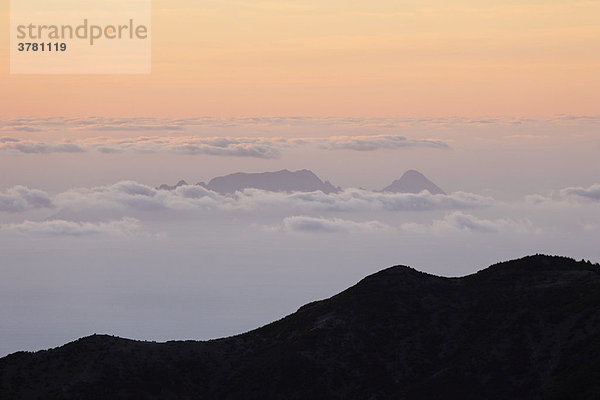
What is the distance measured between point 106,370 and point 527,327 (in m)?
57.0

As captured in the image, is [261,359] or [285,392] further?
[261,359]

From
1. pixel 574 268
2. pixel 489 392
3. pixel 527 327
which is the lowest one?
pixel 489 392

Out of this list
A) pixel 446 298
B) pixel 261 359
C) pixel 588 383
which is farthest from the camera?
pixel 446 298

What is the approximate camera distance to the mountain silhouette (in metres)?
119

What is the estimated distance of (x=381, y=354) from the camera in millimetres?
129125

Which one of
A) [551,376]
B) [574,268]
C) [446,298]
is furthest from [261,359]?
[574,268]

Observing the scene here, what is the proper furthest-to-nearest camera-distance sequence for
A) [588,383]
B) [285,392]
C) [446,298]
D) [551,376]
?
[446,298] → [285,392] → [551,376] → [588,383]

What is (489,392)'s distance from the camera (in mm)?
116250

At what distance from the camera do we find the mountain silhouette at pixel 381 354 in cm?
11919

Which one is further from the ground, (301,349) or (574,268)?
(574,268)

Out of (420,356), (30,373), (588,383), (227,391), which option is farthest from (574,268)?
(30,373)

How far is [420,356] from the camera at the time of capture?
12769 centimetres

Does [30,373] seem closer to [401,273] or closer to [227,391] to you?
[227,391]

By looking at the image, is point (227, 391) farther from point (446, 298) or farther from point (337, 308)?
point (446, 298)
